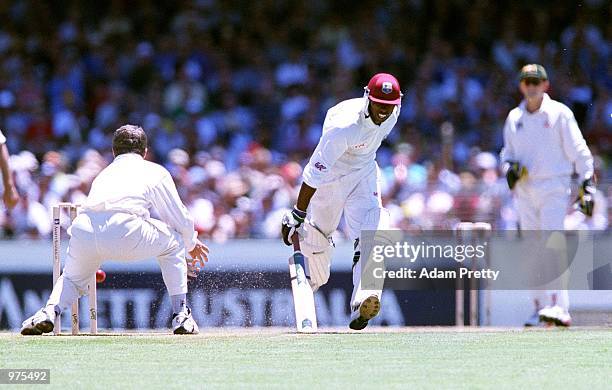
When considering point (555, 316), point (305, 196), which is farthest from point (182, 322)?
point (555, 316)

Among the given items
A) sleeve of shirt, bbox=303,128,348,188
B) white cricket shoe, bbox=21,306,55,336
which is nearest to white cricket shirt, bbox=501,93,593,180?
sleeve of shirt, bbox=303,128,348,188

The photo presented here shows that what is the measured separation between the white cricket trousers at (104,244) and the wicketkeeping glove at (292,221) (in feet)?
3.37

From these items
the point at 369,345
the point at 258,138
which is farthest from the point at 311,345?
the point at 258,138

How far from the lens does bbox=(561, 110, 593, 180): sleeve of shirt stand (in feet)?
39.8

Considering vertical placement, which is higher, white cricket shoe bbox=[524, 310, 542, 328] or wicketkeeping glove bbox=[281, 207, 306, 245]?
wicketkeeping glove bbox=[281, 207, 306, 245]

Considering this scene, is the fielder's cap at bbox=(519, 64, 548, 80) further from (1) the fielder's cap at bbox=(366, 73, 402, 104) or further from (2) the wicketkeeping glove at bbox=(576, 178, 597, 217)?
(1) the fielder's cap at bbox=(366, 73, 402, 104)

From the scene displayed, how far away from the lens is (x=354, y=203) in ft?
36.6

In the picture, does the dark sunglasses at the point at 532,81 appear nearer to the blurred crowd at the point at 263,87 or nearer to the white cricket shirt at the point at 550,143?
the white cricket shirt at the point at 550,143

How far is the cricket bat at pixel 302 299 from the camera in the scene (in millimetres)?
11219

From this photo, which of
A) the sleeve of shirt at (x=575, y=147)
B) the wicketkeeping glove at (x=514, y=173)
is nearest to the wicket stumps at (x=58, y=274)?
the wicketkeeping glove at (x=514, y=173)

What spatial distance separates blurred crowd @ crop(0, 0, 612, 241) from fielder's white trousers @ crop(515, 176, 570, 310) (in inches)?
118

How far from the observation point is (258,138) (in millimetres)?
18281

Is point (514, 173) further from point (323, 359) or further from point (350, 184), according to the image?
point (323, 359)

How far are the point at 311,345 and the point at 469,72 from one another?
394 inches
